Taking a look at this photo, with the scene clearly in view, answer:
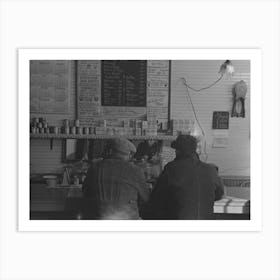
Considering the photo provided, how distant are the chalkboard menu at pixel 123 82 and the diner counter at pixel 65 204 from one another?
667 mm

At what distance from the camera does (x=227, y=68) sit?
11.5 ft

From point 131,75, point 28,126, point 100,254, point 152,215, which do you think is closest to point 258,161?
point 152,215

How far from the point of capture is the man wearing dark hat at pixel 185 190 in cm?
351

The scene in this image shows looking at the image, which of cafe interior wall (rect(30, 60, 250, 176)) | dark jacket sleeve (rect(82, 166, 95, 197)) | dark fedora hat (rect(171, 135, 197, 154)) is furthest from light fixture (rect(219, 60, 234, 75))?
dark jacket sleeve (rect(82, 166, 95, 197))

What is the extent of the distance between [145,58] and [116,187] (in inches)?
36.6

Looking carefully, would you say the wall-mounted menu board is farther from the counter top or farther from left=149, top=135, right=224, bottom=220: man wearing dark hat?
the counter top

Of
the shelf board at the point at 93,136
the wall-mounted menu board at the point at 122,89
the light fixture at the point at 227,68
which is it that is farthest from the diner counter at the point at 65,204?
the light fixture at the point at 227,68

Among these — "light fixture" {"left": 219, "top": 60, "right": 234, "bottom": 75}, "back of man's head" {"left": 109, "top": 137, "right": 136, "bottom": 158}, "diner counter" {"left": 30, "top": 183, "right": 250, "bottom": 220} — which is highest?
"light fixture" {"left": 219, "top": 60, "right": 234, "bottom": 75}

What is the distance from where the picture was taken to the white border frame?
3494 millimetres

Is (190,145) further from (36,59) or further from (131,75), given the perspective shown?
(36,59)

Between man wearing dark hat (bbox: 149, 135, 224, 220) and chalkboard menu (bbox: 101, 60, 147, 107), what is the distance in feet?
1.40

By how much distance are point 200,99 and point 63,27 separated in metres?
1.08

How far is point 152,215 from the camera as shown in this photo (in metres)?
3.51

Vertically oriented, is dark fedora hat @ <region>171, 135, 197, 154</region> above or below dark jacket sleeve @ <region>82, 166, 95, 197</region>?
above
